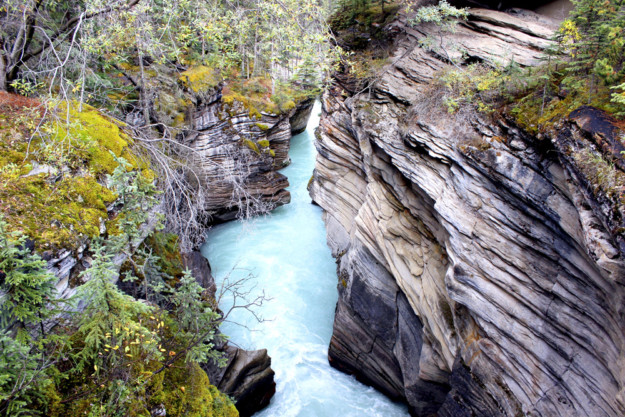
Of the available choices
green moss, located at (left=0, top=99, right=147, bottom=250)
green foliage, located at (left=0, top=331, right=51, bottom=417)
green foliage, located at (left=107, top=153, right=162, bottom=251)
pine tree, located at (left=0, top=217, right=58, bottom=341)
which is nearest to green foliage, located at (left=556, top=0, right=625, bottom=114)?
green foliage, located at (left=107, top=153, right=162, bottom=251)

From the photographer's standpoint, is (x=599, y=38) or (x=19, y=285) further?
(x=599, y=38)

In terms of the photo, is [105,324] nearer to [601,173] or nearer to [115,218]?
[115,218]

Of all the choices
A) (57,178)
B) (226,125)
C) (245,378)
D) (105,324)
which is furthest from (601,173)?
(226,125)

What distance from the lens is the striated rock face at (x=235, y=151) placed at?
15.9m

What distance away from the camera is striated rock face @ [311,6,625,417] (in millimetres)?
4770

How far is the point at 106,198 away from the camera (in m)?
5.66

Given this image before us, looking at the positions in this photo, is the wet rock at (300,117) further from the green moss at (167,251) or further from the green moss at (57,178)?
the green moss at (57,178)

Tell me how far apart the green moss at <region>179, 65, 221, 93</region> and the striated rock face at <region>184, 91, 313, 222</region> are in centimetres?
57

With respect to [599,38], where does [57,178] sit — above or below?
below

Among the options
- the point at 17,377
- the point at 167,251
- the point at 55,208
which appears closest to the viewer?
the point at 17,377

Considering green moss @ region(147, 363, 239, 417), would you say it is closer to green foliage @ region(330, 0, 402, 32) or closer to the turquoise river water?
the turquoise river water

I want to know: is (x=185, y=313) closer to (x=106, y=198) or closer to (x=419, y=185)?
(x=106, y=198)

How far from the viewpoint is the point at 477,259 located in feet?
20.4

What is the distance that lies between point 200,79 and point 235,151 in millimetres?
3732
